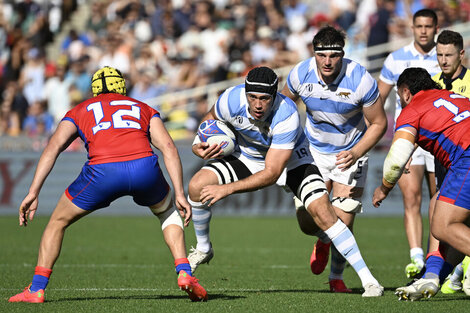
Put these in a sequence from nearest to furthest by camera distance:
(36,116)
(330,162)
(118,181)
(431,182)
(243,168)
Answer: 1. (118,181)
2. (243,168)
3. (330,162)
4. (431,182)
5. (36,116)

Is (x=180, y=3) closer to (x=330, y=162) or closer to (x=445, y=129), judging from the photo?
(x=330, y=162)

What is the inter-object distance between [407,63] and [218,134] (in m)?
2.80

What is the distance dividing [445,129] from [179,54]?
A: 1459 cm

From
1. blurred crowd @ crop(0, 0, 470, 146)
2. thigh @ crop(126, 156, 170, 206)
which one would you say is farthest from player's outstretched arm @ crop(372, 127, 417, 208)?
blurred crowd @ crop(0, 0, 470, 146)

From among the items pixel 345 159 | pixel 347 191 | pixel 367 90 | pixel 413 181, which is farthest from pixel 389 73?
pixel 345 159

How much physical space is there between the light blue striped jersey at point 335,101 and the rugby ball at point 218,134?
936 millimetres

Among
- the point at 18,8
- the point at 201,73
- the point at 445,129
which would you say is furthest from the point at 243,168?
the point at 18,8

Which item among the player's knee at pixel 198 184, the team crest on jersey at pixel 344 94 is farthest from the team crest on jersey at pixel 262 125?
the team crest on jersey at pixel 344 94

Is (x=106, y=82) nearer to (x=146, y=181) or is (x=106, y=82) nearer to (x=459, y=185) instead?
(x=146, y=181)

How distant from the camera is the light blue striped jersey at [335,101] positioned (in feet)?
27.6

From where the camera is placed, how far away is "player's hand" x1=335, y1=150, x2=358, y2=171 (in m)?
8.15

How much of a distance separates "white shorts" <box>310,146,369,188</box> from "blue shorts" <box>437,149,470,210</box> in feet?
6.09

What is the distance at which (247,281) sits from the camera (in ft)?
30.1

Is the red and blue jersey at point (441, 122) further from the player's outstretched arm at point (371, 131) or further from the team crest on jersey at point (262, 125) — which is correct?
the team crest on jersey at point (262, 125)
